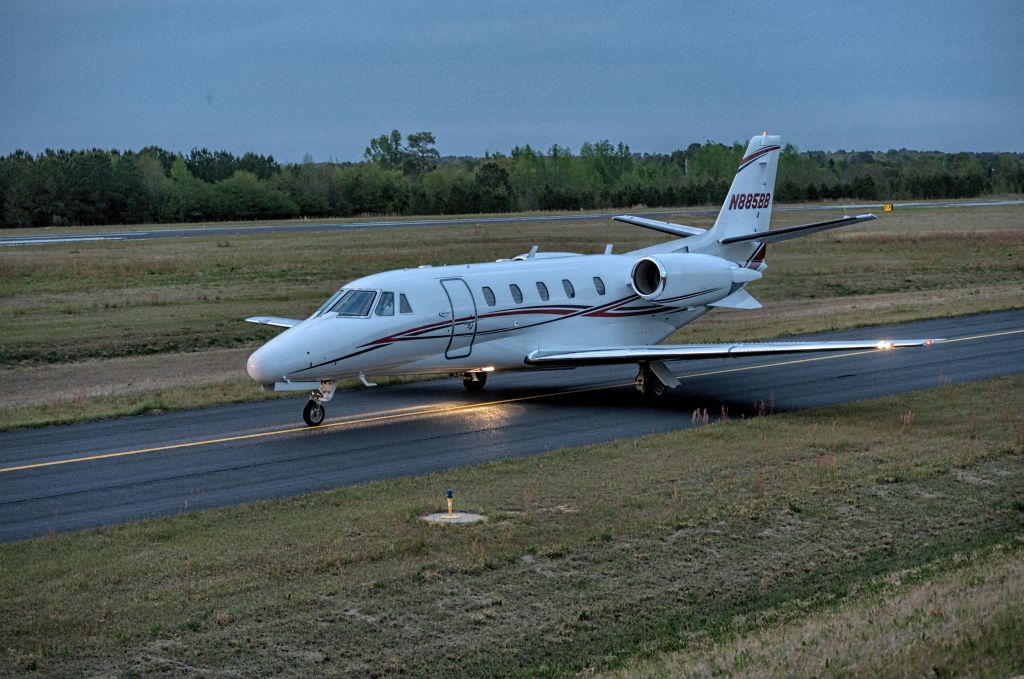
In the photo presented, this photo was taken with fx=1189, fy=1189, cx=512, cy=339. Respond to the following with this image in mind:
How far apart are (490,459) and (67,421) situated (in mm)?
9447

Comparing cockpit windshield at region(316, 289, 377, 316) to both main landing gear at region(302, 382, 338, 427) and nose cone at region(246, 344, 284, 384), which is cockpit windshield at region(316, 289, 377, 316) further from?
nose cone at region(246, 344, 284, 384)

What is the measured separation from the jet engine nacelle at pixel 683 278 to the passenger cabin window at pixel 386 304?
21.1ft

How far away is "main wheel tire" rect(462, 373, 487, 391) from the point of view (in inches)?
1043

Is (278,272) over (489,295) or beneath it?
beneath

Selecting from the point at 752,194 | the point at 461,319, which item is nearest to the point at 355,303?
the point at 461,319

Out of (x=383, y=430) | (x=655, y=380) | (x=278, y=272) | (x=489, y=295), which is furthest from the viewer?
(x=278, y=272)

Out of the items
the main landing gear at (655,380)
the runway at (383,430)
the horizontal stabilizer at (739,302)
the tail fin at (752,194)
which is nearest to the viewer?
the runway at (383,430)

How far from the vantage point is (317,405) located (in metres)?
22.5

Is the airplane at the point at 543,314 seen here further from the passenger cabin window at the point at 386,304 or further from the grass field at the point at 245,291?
the grass field at the point at 245,291

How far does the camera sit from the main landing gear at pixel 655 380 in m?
25.0

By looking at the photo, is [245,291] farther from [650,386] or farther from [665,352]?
[665,352]

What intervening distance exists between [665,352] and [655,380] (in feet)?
3.97

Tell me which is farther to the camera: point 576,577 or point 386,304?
point 386,304

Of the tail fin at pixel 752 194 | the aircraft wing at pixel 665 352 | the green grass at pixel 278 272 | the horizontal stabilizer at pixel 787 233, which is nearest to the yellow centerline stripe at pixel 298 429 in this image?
the aircraft wing at pixel 665 352
